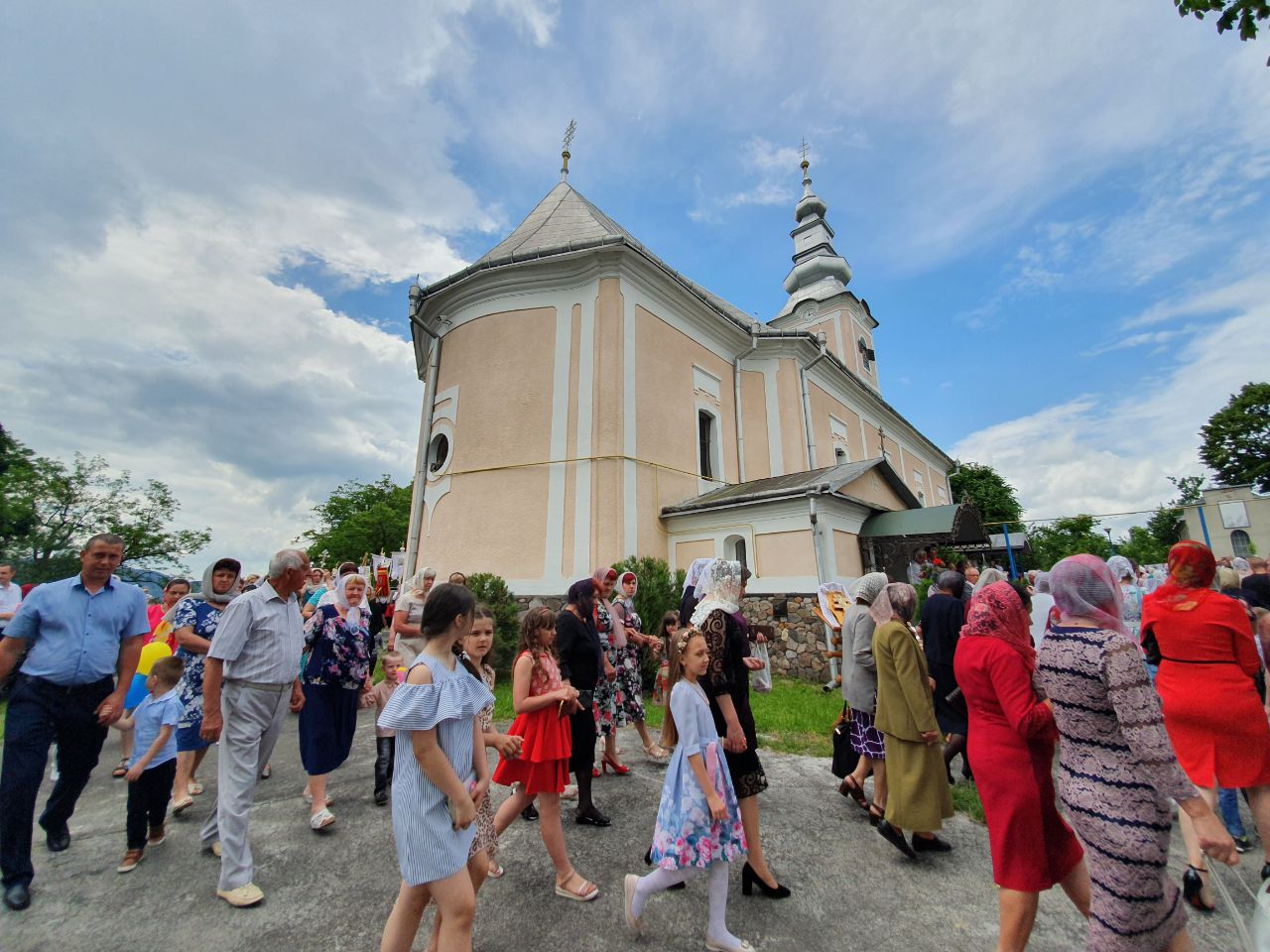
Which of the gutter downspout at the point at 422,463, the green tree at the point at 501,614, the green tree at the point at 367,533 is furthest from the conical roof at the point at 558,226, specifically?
the green tree at the point at 367,533

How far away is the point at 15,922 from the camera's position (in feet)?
9.46

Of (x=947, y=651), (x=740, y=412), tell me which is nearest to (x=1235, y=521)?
(x=740, y=412)

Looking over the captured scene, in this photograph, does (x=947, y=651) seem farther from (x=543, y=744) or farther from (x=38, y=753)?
(x=38, y=753)

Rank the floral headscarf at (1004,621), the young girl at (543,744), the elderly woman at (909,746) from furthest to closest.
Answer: the elderly woman at (909,746), the young girl at (543,744), the floral headscarf at (1004,621)

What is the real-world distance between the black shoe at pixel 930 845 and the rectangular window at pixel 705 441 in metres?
10.9

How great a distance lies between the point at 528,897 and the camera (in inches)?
122

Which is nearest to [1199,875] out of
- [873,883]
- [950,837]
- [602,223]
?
[950,837]

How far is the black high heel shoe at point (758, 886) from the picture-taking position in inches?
122

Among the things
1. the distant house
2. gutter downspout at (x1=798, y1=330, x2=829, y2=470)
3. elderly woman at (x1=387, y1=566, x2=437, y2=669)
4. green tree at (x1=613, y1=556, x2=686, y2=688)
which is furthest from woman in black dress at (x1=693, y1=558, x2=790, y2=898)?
the distant house

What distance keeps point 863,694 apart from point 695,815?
2.24 m

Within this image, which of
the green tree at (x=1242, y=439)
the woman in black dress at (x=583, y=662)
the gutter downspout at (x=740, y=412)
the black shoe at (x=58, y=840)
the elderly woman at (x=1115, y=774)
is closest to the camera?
the elderly woman at (x=1115, y=774)

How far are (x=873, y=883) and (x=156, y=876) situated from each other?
4578 millimetres

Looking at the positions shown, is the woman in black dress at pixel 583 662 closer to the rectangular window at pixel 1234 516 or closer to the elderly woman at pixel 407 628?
the elderly woman at pixel 407 628

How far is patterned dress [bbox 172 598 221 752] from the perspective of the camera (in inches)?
159
